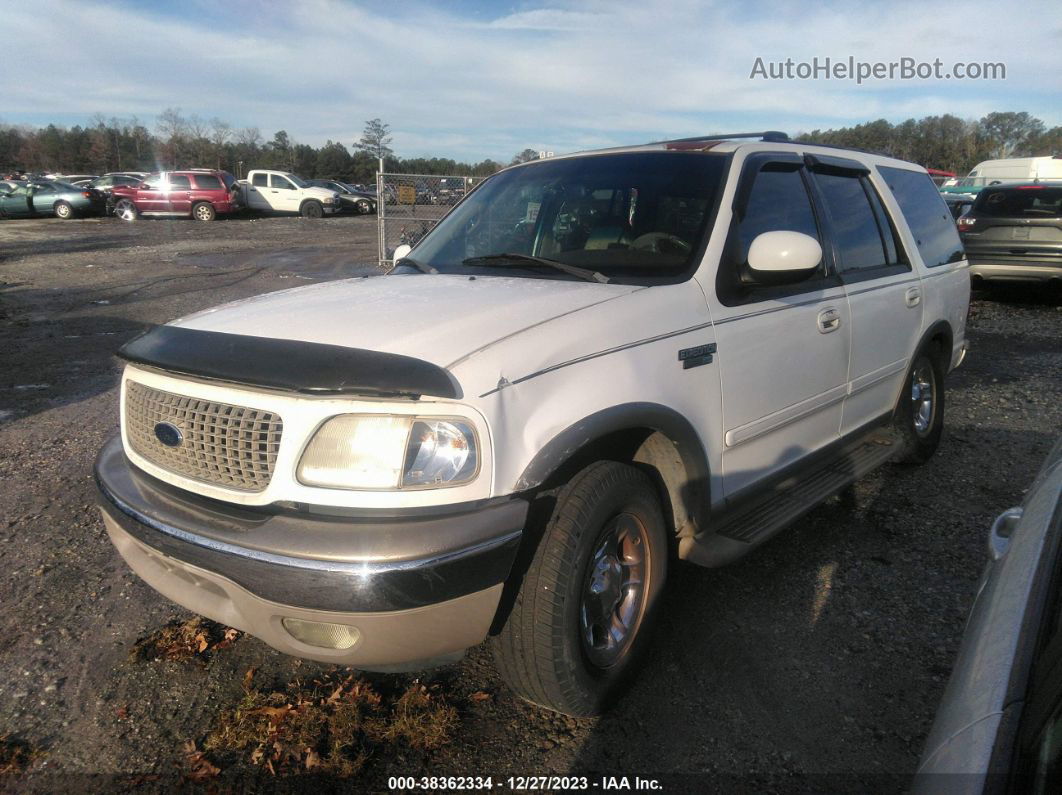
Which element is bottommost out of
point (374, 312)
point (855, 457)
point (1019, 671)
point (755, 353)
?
point (855, 457)

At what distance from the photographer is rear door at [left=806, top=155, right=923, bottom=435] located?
12.1 ft

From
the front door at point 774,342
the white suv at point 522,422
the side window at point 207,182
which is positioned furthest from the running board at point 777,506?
the side window at point 207,182

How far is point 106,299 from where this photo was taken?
428 inches

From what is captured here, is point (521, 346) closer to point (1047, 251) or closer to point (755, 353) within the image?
point (755, 353)

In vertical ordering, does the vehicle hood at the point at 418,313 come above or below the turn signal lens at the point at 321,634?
above

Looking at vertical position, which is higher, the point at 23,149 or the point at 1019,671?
the point at 23,149

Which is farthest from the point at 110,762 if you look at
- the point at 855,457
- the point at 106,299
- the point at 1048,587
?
the point at 106,299

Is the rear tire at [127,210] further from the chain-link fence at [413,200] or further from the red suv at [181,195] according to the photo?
the chain-link fence at [413,200]

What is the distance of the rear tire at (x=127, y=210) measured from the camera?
2686 cm

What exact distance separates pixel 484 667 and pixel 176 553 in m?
1.25

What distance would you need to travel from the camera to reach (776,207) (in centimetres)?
331

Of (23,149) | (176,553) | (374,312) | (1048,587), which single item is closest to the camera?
(1048,587)

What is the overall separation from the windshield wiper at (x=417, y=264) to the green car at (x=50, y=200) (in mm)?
29559

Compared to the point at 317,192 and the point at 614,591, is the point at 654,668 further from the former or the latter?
the point at 317,192
